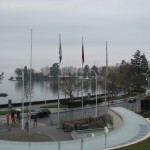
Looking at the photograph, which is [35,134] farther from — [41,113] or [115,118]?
[41,113]

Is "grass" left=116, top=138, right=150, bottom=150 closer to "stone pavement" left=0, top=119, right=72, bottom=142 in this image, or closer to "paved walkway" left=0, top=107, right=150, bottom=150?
"paved walkway" left=0, top=107, right=150, bottom=150

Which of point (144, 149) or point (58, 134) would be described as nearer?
point (144, 149)

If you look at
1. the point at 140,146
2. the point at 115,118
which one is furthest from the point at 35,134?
the point at 140,146

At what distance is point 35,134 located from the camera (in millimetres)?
32500

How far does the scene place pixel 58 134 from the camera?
33031 mm

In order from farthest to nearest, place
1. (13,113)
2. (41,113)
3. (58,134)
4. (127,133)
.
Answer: (41,113) < (13,113) < (58,134) < (127,133)

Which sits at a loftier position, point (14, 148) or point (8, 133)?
point (14, 148)

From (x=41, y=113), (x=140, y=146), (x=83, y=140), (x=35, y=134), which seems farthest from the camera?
(x=41, y=113)

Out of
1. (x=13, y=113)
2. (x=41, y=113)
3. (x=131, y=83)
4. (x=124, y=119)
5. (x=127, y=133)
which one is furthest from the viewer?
(x=131, y=83)

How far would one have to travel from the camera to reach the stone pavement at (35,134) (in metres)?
30.2

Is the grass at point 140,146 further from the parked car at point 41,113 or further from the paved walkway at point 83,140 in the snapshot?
the parked car at point 41,113

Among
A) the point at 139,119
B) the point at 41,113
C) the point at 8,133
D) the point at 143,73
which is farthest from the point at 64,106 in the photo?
the point at 143,73

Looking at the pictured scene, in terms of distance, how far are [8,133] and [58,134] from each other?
16.1 ft

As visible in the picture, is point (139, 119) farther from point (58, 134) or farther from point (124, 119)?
point (58, 134)
